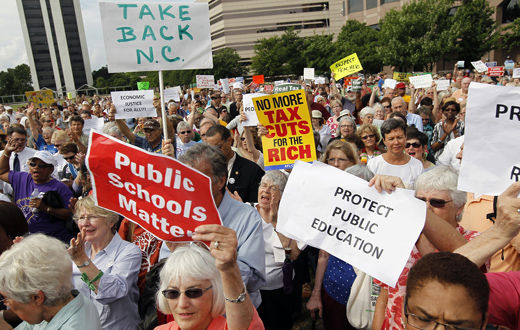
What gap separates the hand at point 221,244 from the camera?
1659 millimetres

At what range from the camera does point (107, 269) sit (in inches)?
109

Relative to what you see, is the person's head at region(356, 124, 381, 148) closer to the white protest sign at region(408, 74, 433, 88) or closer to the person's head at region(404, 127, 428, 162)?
the person's head at region(404, 127, 428, 162)

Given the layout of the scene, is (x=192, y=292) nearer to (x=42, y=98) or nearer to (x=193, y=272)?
(x=193, y=272)

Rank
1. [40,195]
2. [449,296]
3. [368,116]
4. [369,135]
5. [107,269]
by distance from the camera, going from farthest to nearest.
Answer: [368,116]
[369,135]
[40,195]
[107,269]
[449,296]

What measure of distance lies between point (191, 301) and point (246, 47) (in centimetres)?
9372

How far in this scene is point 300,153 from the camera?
4.85 meters

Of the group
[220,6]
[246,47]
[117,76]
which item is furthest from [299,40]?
[117,76]

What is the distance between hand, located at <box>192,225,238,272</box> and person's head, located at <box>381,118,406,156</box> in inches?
125

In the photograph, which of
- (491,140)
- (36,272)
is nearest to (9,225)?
(36,272)

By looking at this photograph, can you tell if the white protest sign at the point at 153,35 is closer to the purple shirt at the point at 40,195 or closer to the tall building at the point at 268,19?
the purple shirt at the point at 40,195

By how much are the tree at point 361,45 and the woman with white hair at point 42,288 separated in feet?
159

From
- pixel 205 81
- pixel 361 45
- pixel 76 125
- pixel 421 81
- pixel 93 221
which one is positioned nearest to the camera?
pixel 93 221

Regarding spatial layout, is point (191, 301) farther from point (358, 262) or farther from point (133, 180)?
point (358, 262)

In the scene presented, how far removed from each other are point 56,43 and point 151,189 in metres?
127
